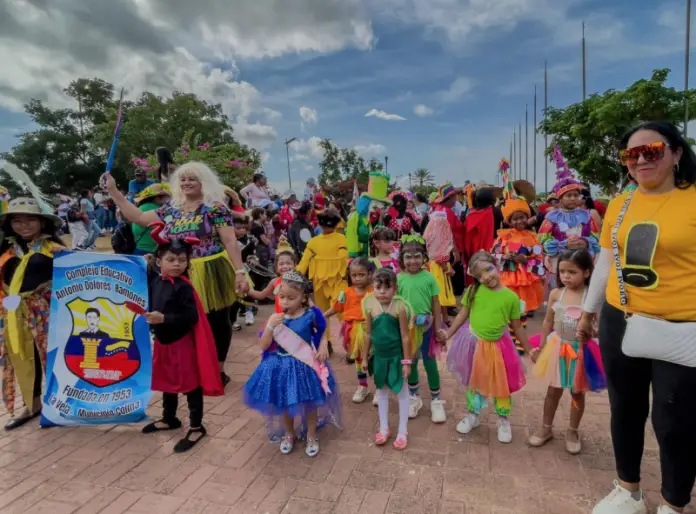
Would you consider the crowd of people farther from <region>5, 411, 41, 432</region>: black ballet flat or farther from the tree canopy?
the tree canopy

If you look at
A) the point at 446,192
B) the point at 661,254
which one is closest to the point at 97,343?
the point at 661,254

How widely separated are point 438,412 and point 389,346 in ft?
2.60

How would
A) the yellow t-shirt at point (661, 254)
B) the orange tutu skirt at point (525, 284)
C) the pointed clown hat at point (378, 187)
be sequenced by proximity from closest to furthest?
the yellow t-shirt at point (661, 254)
the orange tutu skirt at point (525, 284)
the pointed clown hat at point (378, 187)

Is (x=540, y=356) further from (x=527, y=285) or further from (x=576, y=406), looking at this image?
(x=527, y=285)

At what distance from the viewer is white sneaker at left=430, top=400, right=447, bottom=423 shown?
348 centimetres

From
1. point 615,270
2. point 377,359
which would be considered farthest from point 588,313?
point 377,359

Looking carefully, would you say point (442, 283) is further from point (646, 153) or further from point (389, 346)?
point (646, 153)

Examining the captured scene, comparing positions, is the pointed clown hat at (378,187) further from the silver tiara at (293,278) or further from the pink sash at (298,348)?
the pink sash at (298,348)

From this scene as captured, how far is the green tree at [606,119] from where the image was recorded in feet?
51.6

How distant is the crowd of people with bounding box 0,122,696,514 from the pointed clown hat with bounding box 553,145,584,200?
53 millimetres

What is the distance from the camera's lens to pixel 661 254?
1982 mm

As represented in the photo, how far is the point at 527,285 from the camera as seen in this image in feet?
16.4

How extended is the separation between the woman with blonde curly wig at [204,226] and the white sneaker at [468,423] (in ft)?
6.77

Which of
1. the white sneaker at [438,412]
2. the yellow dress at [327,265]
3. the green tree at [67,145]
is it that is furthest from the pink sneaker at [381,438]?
the green tree at [67,145]
